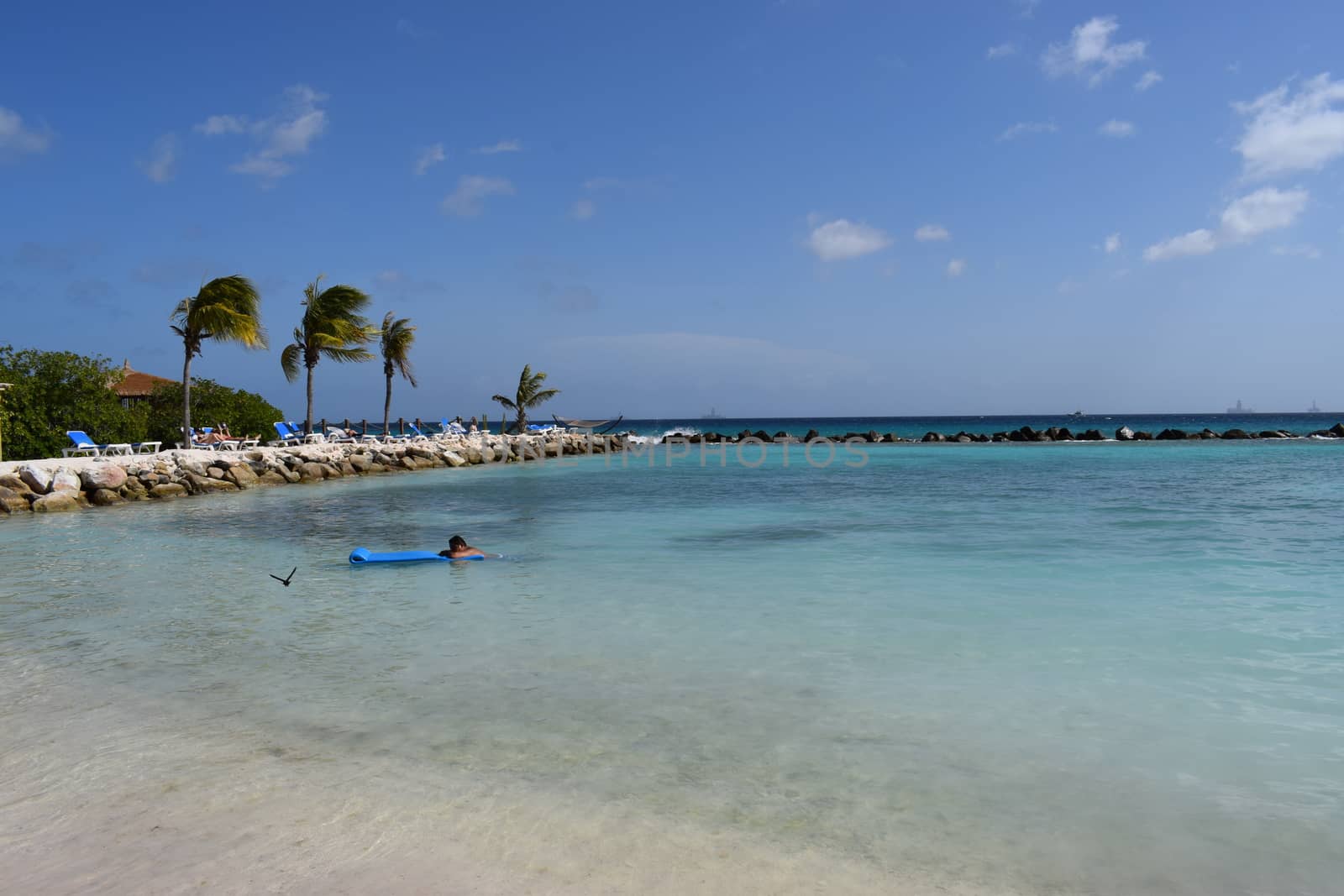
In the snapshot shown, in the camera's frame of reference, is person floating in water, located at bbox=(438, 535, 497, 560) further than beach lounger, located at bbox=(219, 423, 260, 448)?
No

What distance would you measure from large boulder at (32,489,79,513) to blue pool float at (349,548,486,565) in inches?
375

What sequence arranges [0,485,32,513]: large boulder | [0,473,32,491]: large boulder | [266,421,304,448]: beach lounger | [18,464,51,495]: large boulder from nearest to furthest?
[0,485,32,513]: large boulder, [0,473,32,491]: large boulder, [18,464,51,495]: large boulder, [266,421,304,448]: beach lounger

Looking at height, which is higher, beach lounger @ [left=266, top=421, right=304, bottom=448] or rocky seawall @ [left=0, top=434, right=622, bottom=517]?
beach lounger @ [left=266, top=421, right=304, bottom=448]

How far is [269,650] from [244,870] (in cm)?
342

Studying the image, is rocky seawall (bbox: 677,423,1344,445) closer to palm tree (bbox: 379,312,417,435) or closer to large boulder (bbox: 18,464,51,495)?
palm tree (bbox: 379,312,417,435)

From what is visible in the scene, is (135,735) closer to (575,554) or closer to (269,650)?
(269,650)

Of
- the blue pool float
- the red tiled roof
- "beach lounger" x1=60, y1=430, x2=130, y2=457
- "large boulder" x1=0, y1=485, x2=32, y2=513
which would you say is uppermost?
Answer: the red tiled roof

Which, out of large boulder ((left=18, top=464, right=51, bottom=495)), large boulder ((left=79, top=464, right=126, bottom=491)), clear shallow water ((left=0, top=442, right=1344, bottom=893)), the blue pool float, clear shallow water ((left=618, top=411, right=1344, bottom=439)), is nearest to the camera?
clear shallow water ((left=0, top=442, right=1344, bottom=893))

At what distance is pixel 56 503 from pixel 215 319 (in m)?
8.84

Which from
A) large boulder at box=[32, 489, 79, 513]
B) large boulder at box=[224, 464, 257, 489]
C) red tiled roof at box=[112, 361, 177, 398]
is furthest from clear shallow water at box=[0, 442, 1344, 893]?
red tiled roof at box=[112, 361, 177, 398]

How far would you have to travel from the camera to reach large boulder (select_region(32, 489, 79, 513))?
15508mm

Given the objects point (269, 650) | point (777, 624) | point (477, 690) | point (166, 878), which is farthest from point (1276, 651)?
point (269, 650)

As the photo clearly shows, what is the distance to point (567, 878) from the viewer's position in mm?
3004

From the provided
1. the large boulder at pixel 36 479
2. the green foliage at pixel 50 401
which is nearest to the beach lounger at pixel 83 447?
the green foliage at pixel 50 401
